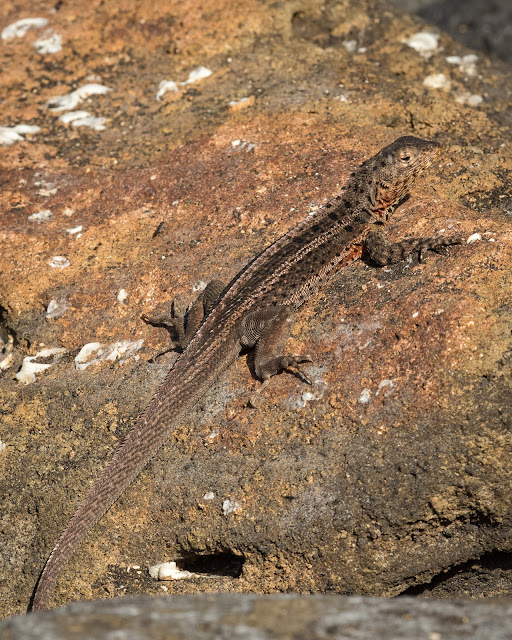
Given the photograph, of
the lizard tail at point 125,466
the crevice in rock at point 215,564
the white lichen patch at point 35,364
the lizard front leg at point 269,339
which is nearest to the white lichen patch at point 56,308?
the white lichen patch at point 35,364

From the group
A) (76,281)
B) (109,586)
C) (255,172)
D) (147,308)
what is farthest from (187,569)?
(255,172)

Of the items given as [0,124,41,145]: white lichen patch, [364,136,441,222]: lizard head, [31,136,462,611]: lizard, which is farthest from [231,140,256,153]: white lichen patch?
[0,124,41,145]: white lichen patch

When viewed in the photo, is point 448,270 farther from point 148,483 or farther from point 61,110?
point 61,110

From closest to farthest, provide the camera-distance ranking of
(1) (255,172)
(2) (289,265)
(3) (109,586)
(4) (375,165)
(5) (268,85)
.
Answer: (3) (109,586) < (2) (289,265) < (4) (375,165) < (1) (255,172) < (5) (268,85)

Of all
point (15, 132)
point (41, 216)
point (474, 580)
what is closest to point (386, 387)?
point (474, 580)

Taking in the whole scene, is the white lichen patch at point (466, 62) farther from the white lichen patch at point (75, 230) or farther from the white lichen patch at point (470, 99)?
the white lichen patch at point (75, 230)

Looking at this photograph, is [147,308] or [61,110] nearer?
[147,308]
